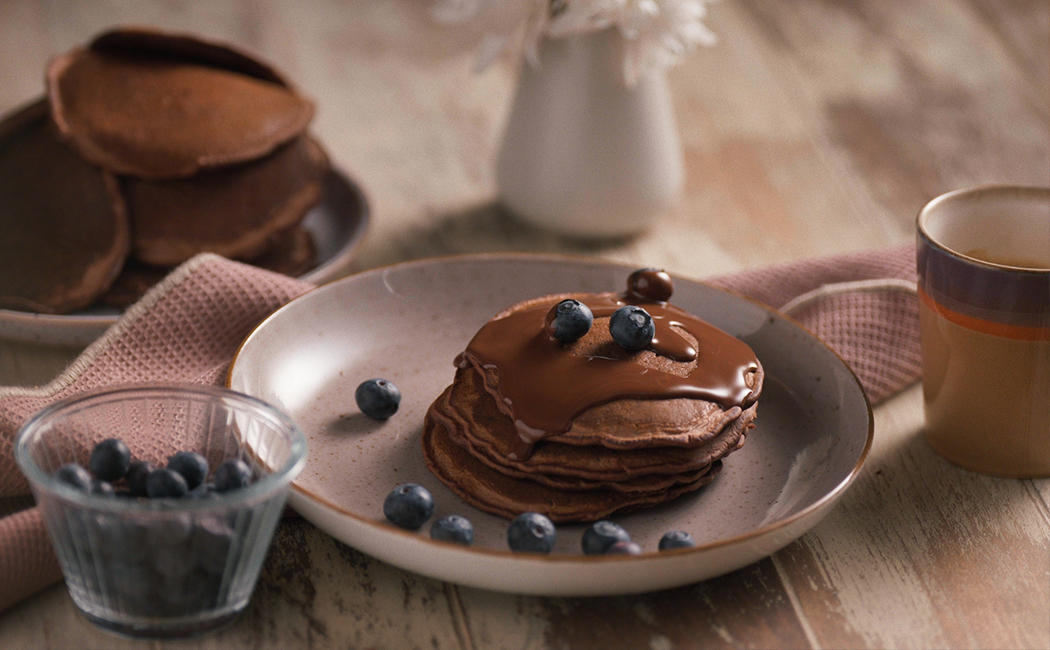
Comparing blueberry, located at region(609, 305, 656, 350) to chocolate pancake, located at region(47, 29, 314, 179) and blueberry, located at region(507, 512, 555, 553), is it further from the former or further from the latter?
chocolate pancake, located at region(47, 29, 314, 179)

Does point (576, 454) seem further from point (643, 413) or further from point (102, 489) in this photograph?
point (102, 489)

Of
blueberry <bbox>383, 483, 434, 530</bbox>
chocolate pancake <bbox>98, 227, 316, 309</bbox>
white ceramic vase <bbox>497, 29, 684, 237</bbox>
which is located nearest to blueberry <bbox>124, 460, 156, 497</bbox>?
blueberry <bbox>383, 483, 434, 530</bbox>

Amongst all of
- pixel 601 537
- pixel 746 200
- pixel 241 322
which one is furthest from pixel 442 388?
pixel 746 200

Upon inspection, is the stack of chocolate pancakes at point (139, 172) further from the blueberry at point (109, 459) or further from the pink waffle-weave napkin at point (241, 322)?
the blueberry at point (109, 459)

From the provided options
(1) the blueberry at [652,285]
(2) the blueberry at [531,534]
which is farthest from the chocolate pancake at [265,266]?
(2) the blueberry at [531,534]

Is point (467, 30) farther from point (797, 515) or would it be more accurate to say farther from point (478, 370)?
point (797, 515)

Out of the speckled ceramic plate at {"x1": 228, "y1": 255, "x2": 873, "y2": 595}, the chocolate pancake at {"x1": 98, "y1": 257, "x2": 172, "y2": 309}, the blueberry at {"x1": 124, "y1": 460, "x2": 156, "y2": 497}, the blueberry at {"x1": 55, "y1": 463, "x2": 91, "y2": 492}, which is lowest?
the chocolate pancake at {"x1": 98, "y1": 257, "x2": 172, "y2": 309}
